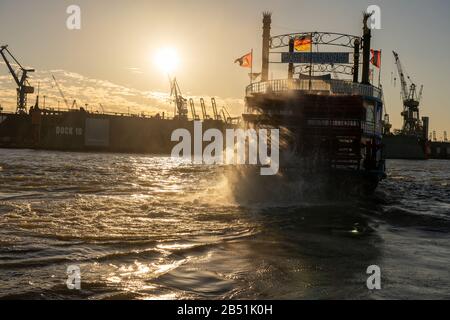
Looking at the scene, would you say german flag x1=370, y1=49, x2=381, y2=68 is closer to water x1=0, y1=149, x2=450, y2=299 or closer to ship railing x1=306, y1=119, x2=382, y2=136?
Answer: ship railing x1=306, y1=119, x2=382, y2=136

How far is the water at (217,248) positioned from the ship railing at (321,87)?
692cm

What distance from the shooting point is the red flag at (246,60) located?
33.5 m

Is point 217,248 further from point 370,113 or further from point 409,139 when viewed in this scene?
point 409,139

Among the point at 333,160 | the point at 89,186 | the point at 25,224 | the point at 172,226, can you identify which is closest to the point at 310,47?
the point at 333,160

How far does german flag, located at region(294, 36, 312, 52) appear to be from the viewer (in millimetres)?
30188

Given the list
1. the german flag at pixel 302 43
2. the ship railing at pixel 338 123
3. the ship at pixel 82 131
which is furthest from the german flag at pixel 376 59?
the ship at pixel 82 131

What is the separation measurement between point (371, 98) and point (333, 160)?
15.6 feet

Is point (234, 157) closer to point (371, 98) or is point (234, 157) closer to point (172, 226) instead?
point (371, 98)

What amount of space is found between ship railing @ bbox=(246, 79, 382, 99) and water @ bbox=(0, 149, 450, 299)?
6.92 metres

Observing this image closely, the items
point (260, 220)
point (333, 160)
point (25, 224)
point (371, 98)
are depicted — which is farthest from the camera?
point (371, 98)

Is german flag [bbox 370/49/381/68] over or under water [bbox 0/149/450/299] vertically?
over

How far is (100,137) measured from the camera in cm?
11944

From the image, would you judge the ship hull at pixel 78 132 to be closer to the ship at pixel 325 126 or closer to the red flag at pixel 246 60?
the red flag at pixel 246 60

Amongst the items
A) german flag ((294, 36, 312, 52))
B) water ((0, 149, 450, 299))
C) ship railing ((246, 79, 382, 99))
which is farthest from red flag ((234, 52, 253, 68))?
water ((0, 149, 450, 299))
